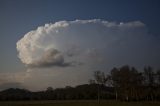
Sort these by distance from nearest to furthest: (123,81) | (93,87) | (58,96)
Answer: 1. (123,81)
2. (93,87)
3. (58,96)

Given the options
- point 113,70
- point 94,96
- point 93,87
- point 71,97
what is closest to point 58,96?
point 71,97

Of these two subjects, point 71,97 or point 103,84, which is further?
point 71,97

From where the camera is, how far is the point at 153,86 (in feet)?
321

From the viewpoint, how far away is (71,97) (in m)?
128

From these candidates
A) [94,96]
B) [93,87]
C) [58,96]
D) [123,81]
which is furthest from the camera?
[58,96]

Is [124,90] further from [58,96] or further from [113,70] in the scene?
[58,96]

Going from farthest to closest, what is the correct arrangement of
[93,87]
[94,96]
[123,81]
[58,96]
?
[58,96]
[94,96]
[93,87]
[123,81]

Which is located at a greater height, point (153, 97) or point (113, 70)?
point (113, 70)


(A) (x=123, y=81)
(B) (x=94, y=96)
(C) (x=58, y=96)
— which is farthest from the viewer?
(C) (x=58, y=96)

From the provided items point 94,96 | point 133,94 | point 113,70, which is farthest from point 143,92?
point 94,96

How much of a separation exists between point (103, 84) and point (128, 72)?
9665 mm

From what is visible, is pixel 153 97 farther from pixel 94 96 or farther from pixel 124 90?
pixel 94 96

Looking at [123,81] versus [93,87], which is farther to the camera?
[93,87]

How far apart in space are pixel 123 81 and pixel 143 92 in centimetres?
807
